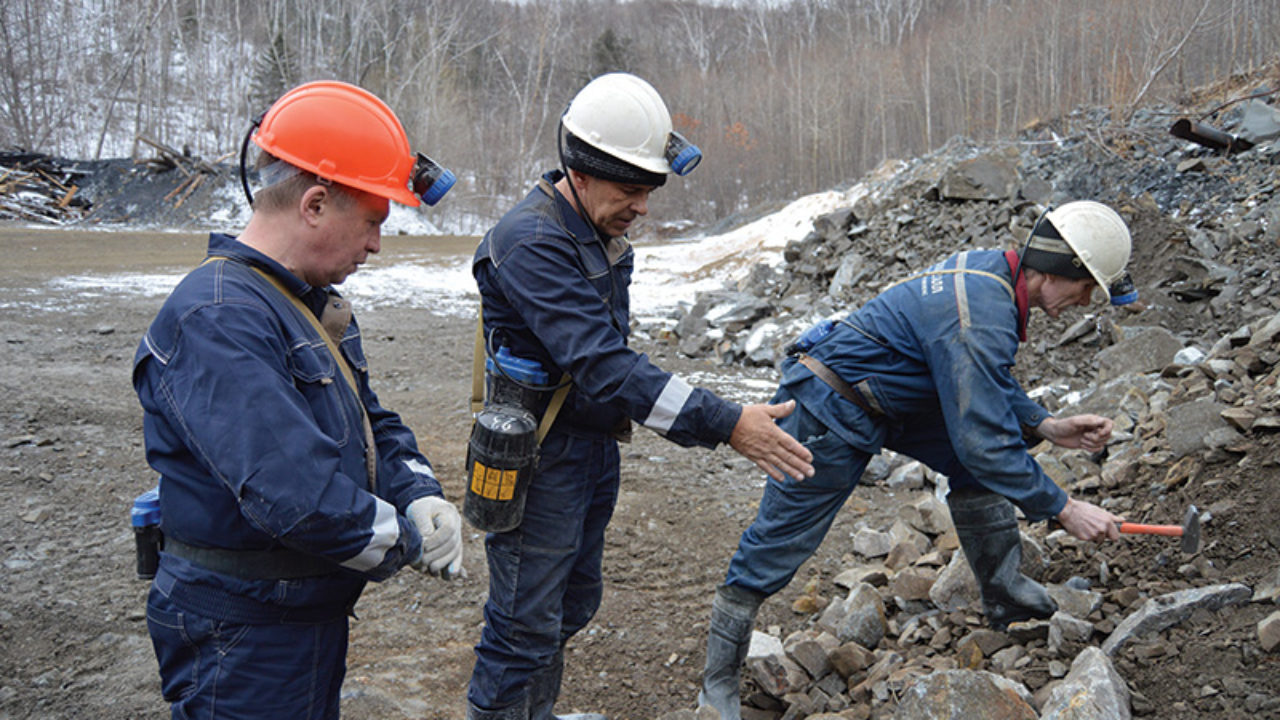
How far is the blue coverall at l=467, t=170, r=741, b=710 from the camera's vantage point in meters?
2.32

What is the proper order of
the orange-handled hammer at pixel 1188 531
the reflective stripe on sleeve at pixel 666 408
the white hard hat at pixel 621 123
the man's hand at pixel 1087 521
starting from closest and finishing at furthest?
the reflective stripe on sleeve at pixel 666 408 → the white hard hat at pixel 621 123 → the man's hand at pixel 1087 521 → the orange-handled hammer at pixel 1188 531

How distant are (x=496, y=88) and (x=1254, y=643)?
54.5 m

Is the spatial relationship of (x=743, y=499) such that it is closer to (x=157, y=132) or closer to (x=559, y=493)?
(x=559, y=493)

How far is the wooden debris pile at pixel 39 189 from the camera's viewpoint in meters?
23.1

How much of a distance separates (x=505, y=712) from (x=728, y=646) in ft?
2.84

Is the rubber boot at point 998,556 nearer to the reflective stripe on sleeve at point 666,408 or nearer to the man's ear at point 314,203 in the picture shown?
the reflective stripe on sleeve at point 666,408

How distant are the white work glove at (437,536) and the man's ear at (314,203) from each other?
26.9 inches

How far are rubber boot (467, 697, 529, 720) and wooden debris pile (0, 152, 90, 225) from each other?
25.6m

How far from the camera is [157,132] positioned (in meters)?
36.7

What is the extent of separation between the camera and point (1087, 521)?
2922mm

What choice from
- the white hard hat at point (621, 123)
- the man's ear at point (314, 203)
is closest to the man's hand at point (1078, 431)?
the white hard hat at point (621, 123)

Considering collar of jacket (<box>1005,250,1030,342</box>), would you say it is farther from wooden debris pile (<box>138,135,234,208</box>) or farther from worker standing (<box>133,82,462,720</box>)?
wooden debris pile (<box>138,135,234,208</box>)

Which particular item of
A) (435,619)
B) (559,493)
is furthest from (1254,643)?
(435,619)

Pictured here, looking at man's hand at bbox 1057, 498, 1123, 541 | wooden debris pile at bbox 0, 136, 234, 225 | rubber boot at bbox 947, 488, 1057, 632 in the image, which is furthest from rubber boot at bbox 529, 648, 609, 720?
wooden debris pile at bbox 0, 136, 234, 225
